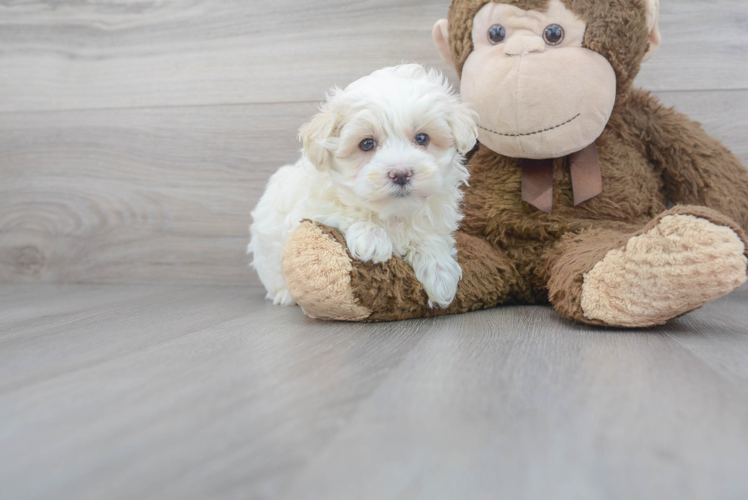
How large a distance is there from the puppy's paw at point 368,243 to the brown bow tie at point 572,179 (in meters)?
0.32

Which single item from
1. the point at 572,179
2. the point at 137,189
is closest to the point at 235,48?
the point at 137,189

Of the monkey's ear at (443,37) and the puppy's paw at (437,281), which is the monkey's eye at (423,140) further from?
the monkey's ear at (443,37)

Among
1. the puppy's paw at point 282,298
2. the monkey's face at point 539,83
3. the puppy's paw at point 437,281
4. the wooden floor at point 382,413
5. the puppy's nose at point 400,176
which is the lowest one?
the puppy's paw at point 282,298

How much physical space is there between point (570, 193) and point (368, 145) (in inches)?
16.6

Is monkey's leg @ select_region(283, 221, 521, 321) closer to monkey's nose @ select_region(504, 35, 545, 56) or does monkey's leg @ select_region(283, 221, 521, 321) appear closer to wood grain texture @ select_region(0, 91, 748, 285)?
monkey's nose @ select_region(504, 35, 545, 56)

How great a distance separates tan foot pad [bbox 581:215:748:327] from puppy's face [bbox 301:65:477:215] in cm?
28

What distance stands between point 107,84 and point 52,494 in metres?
1.37

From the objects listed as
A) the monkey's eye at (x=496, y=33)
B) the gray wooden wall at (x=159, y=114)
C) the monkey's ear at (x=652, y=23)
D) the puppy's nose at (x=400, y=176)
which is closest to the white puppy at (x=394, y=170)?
the puppy's nose at (x=400, y=176)

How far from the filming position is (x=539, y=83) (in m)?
0.95

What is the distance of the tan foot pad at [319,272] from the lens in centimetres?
87

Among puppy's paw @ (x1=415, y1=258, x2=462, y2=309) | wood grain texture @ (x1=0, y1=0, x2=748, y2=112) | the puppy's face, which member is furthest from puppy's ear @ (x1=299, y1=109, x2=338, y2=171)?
wood grain texture @ (x1=0, y1=0, x2=748, y2=112)

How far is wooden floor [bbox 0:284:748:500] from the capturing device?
41 cm

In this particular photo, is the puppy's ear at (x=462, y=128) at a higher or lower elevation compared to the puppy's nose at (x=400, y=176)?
higher

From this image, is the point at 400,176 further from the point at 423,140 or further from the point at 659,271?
the point at 659,271
